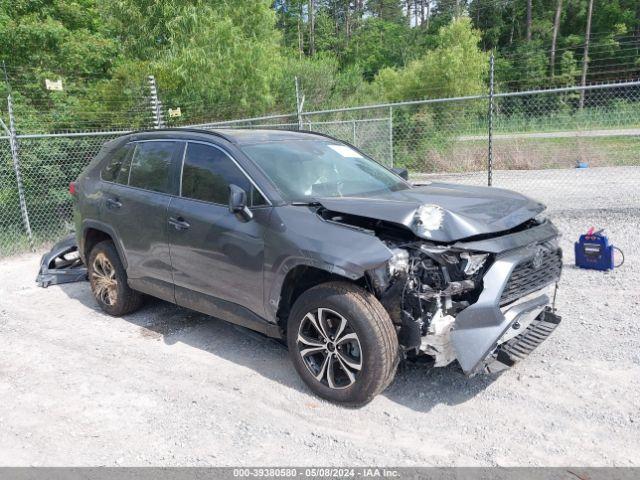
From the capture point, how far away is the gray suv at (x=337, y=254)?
334 cm

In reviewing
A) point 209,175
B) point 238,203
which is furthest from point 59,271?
point 238,203

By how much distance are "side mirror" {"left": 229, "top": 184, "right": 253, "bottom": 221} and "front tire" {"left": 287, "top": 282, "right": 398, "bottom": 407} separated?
2.38 ft

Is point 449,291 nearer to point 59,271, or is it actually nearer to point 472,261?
point 472,261

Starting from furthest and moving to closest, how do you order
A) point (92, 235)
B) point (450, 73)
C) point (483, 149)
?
1. point (450, 73)
2. point (483, 149)
3. point (92, 235)

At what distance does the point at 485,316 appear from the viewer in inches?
128

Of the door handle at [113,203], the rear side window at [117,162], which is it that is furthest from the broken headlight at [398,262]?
the rear side window at [117,162]

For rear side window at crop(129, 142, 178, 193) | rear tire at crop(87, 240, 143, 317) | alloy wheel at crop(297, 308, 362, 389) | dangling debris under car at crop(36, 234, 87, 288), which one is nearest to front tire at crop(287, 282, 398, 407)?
alloy wheel at crop(297, 308, 362, 389)

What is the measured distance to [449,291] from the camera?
3312mm

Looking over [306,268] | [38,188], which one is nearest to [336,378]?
[306,268]

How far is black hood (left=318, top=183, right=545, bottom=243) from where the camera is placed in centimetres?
337

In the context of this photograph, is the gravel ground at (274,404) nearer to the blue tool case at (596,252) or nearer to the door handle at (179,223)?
the blue tool case at (596,252)

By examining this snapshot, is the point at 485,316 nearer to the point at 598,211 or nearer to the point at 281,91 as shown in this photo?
the point at 598,211

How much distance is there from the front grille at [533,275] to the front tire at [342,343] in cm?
81

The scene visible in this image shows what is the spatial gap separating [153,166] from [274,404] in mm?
2489
